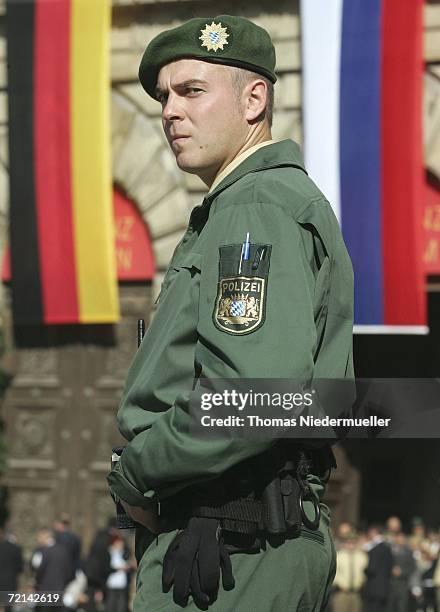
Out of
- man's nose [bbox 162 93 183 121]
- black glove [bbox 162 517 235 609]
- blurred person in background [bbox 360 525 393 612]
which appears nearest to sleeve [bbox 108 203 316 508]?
black glove [bbox 162 517 235 609]

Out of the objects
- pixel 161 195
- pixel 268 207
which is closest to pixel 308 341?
pixel 268 207

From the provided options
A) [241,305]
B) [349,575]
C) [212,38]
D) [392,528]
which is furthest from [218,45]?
[349,575]

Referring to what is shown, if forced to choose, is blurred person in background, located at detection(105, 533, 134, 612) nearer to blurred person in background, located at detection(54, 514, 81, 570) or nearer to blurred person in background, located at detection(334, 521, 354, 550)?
blurred person in background, located at detection(54, 514, 81, 570)

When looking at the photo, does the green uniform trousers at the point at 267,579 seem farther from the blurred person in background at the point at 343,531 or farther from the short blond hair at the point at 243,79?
the blurred person in background at the point at 343,531

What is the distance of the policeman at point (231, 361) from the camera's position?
272 centimetres

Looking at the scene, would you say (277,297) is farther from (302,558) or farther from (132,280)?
(132,280)

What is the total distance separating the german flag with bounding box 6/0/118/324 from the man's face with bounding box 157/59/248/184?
34.5 feet

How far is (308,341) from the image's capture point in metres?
2.69

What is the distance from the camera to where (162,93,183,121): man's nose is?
10.3 ft

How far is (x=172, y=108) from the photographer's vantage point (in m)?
3.14

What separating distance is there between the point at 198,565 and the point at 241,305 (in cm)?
58

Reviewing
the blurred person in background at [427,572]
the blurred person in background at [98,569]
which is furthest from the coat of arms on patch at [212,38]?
the blurred person in background at [98,569]

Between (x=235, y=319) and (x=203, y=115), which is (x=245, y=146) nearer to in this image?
(x=203, y=115)

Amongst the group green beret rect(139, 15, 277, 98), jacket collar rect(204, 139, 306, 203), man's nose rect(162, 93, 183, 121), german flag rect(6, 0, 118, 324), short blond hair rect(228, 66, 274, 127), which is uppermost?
german flag rect(6, 0, 118, 324)
